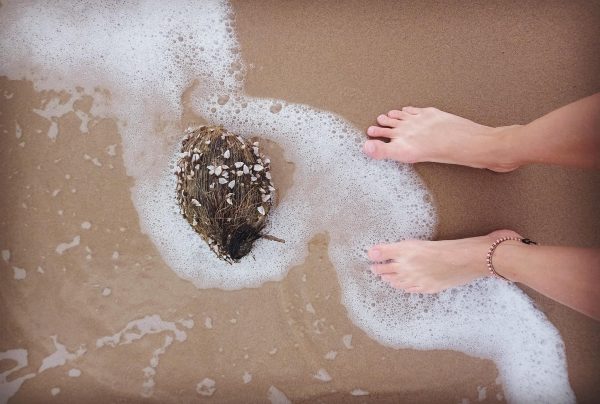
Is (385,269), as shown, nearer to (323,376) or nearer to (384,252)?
(384,252)

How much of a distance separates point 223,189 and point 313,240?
42 cm

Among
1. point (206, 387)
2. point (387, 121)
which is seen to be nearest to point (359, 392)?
point (206, 387)

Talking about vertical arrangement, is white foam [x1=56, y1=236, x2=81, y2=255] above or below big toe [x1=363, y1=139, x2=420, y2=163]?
below

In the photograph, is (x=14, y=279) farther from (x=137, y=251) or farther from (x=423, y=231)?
(x=423, y=231)

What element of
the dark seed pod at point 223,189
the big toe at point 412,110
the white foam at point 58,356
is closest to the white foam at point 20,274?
the white foam at point 58,356

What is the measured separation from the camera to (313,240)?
1.83 metres

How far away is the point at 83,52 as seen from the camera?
6.03ft

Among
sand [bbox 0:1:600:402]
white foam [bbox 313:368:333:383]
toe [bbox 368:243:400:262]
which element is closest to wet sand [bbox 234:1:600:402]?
sand [bbox 0:1:600:402]

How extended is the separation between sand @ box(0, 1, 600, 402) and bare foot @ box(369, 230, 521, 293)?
0.11 meters

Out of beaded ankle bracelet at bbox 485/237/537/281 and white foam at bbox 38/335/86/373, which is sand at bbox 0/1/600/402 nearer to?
white foam at bbox 38/335/86/373

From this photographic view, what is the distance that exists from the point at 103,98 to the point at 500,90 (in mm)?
1540

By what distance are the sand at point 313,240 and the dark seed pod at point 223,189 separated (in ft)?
0.82

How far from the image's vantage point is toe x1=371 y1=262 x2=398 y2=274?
1.79m

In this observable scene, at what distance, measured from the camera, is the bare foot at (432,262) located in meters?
1.73
